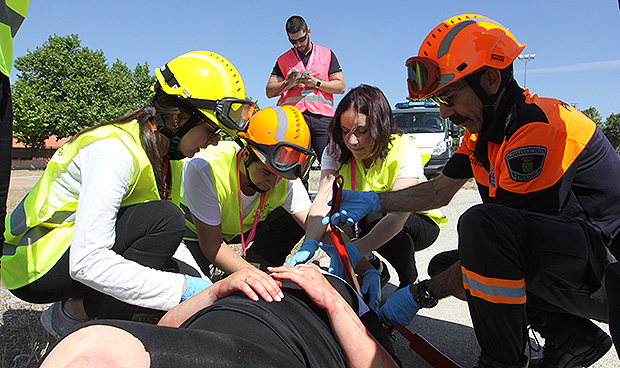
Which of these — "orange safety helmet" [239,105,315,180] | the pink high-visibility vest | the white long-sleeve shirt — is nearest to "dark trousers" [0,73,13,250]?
the white long-sleeve shirt

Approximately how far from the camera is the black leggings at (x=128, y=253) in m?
1.92

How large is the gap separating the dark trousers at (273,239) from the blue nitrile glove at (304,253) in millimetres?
471

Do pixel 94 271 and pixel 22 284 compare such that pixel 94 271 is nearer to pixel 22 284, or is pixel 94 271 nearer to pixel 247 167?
pixel 22 284

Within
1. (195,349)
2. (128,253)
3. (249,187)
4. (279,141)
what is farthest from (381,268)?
(195,349)

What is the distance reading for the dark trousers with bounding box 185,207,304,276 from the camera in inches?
121

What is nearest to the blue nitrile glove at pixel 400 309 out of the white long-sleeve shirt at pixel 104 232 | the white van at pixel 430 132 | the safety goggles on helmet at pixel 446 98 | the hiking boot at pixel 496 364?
the hiking boot at pixel 496 364

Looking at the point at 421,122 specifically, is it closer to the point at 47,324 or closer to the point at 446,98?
the point at 446,98

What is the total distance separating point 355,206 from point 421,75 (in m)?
0.90

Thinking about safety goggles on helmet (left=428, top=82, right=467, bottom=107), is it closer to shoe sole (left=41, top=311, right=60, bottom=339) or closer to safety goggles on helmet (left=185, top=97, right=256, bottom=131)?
safety goggles on helmet (left=185, top=97, right=256, bottom=131)

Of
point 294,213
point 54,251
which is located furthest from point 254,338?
point 294,213

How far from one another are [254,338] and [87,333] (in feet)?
1.45

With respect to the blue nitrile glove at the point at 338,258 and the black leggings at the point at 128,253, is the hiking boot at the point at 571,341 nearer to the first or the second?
the blue nitrile glove at the point at 338,258

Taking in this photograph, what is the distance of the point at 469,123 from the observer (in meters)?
2.04

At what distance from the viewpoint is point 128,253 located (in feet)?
6.57
